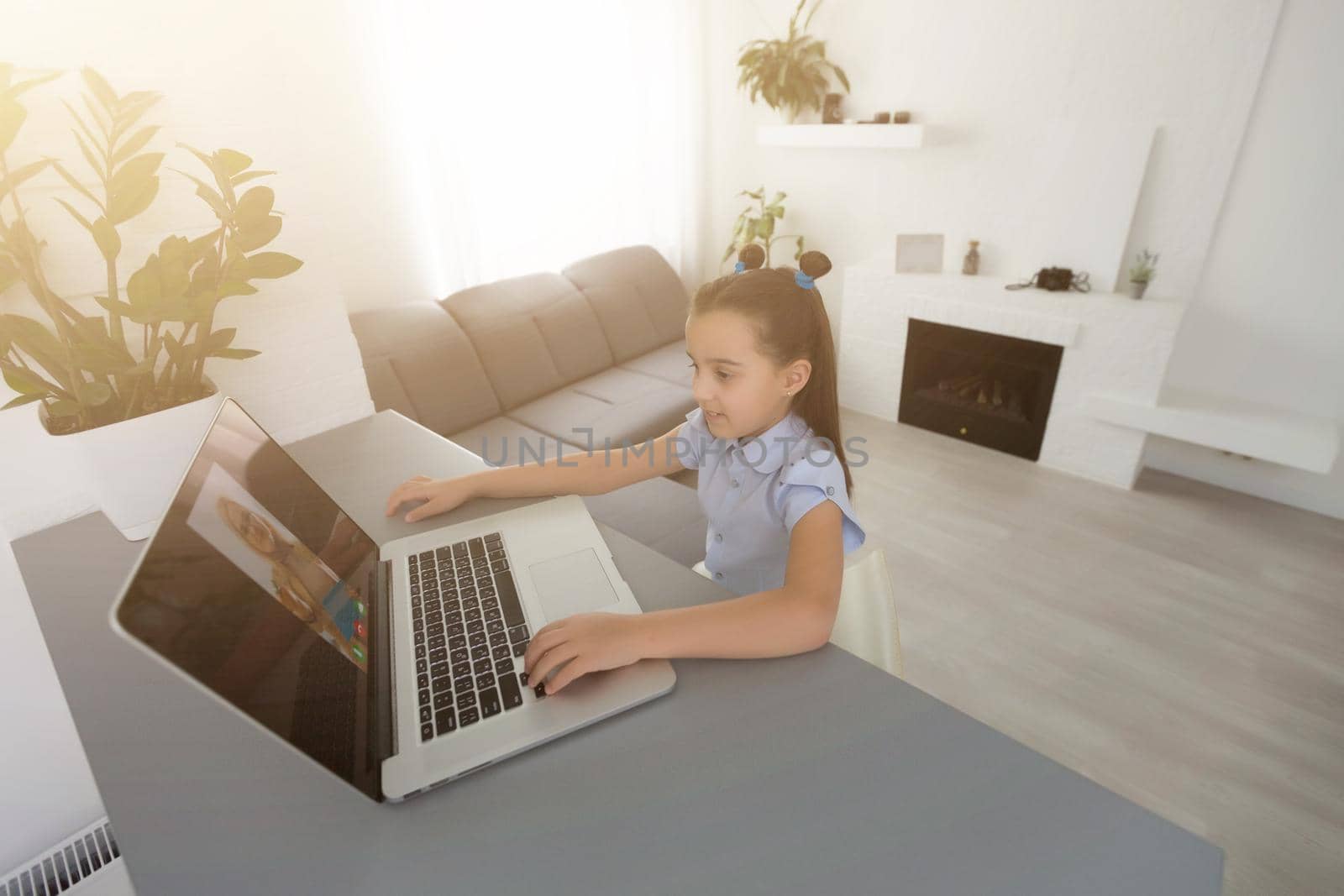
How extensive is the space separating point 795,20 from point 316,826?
3.73 m

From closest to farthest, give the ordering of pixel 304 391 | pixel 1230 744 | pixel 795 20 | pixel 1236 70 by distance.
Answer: pixel 304 391, pixel 1230 744, pixel 1236 70, pixel 795 20

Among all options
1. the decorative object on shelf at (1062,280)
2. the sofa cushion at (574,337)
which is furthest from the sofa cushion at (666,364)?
the decorative object on shelf at (1062,280)

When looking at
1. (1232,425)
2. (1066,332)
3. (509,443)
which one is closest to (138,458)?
(509,443)

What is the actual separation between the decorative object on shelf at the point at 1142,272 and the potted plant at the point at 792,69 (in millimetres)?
1593

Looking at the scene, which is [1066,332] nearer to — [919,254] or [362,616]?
[919,254]

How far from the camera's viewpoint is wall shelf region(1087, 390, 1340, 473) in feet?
7.51

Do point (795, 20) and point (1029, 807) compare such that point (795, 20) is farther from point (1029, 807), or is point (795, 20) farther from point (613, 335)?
point (1029, 807)

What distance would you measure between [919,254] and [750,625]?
2.90 meters

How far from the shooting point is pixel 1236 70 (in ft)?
7.50

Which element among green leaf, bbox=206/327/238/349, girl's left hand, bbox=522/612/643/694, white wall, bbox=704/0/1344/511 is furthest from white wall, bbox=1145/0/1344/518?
green leaf, bbox=206/327/238/349

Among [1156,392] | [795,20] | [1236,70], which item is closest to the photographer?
[1236,70]

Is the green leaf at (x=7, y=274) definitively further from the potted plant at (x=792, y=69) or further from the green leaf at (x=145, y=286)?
the potted plant at (x=792, y=69)

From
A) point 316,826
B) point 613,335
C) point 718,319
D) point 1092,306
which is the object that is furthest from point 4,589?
point 1092,306

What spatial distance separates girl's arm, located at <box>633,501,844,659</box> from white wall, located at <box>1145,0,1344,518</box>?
270 centimetres
